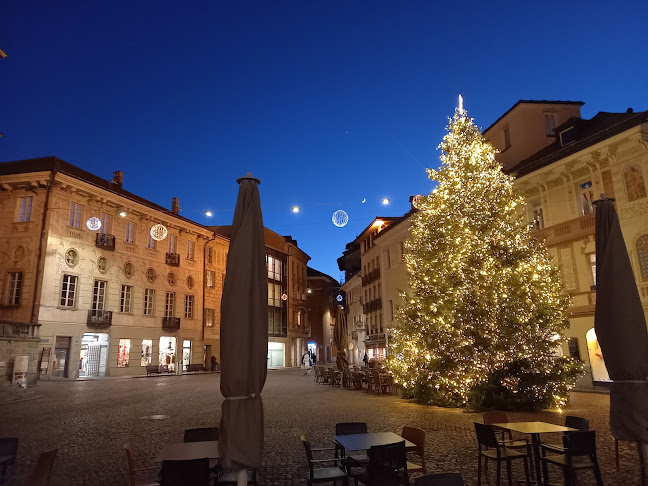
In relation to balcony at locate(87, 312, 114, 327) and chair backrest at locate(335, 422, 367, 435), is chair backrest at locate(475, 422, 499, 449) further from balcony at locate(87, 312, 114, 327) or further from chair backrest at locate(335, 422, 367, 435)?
balcony at locate(87, 312, 114, 327)

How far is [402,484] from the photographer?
550 centimetres

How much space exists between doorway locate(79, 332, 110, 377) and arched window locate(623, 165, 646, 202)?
29948mm

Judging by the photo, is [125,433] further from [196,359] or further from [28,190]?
[196,359]

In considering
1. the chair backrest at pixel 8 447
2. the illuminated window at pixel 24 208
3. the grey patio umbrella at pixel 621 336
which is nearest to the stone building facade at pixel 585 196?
the grey patio umbrella at pixel 621 336

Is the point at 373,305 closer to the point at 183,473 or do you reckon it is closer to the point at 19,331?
the point at 19,331

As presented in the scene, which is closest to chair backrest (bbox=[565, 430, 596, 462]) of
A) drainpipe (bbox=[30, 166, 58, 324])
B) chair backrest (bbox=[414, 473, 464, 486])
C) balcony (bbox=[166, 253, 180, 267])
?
chair backrest (bbox=[414, 473, 464, 486])

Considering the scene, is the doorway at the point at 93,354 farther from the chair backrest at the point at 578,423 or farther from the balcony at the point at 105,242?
the chair backrest at the point at 578,423

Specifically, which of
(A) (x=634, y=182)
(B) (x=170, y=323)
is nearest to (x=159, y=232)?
(B) (x=170, y=323)

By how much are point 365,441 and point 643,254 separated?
16.6 m

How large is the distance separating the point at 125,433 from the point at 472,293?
10069mm

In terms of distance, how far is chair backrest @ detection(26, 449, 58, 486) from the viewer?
15.1 feet

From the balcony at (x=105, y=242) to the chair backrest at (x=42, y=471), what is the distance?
2812 cm

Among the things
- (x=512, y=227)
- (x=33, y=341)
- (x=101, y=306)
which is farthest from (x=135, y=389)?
(x=512, y=227)

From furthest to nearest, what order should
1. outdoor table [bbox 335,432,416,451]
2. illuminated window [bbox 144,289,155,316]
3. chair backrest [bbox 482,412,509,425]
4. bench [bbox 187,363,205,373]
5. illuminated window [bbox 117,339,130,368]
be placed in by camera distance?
bench [bbox 187,363,205,373], illuminated window [bbox 144,289,155,316], illuminated window [bbox 117,339,130,368], chair backrest [bbox 482,412,509,425], outdoor table [bbox 335,432,416,451]
